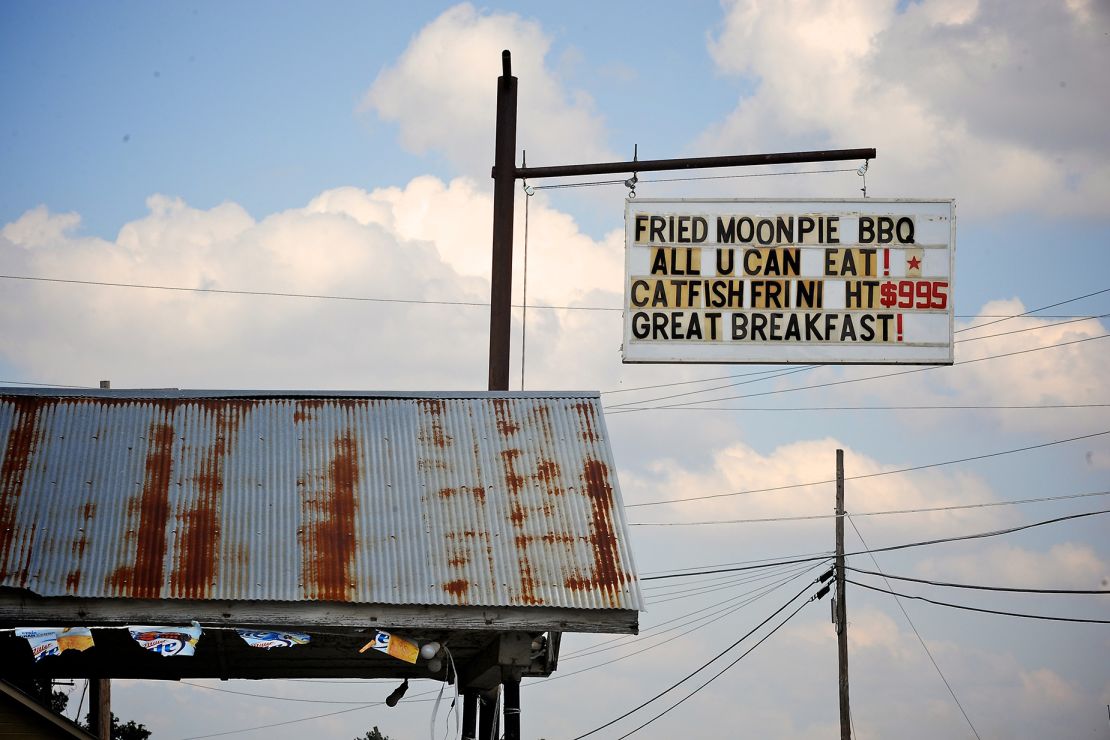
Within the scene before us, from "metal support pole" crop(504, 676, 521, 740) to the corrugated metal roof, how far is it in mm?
1623

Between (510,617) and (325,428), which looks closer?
(510,617)

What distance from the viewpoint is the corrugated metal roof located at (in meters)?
13.4

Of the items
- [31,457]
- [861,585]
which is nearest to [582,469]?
[31,457]

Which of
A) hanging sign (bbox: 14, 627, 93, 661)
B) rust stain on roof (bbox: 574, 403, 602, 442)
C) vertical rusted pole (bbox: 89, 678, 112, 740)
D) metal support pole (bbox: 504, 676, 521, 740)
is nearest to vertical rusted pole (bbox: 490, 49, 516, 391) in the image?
rust stain on roof (bbox: 574, 403, 602, 442)

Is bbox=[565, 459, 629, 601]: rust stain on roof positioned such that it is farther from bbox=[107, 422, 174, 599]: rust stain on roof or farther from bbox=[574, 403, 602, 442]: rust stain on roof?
bbox=[107, 422, 174, 599]: rust stain on roof

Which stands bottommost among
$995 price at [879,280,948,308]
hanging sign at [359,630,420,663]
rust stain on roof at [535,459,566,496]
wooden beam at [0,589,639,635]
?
hanging sign at [359,630,420,663]

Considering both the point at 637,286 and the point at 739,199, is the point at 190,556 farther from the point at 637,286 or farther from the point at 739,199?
the point at 739,199

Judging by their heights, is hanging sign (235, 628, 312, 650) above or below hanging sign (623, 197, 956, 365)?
below

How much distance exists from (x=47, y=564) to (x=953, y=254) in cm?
1050

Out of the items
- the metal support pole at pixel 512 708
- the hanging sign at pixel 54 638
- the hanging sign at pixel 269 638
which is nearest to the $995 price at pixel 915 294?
the metal support pole at pixel 512 708

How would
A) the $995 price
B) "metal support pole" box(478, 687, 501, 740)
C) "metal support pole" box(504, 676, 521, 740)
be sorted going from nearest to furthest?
"metal support pole" box(504, 676, 521, 740)
"metal support pole" box(478, 687, 501, 740)
the $995 price

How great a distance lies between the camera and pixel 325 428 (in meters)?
15.6

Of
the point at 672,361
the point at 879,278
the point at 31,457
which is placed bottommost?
the point at 31,457

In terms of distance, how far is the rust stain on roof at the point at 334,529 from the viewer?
13.3 metres
